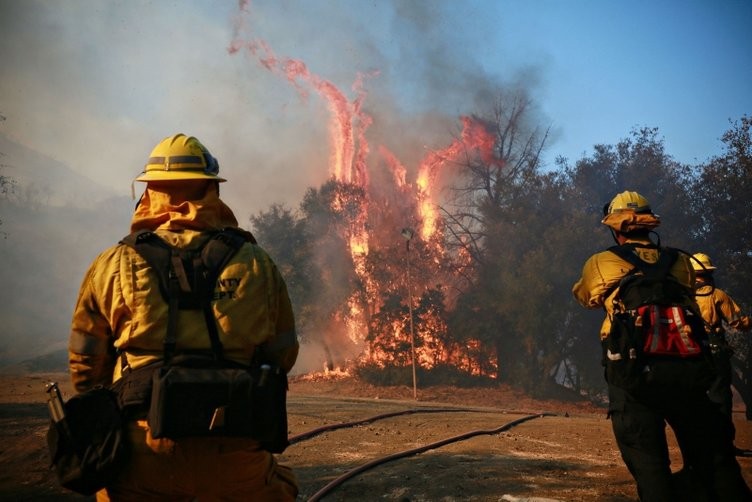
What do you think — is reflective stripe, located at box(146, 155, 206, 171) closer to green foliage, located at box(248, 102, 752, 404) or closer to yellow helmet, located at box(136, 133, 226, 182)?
yellow helmet, located at box(136, 133, 226, 182)

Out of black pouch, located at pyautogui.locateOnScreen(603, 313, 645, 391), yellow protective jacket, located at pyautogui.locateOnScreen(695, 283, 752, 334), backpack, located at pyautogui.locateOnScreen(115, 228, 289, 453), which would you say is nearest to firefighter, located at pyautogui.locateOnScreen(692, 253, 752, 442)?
yellow protective jacket, located at pyautogui.locateOnScreen(695, 283, 752, 334)

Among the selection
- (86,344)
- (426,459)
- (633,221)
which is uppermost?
(633,221)

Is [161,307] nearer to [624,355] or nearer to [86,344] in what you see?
[86,344]

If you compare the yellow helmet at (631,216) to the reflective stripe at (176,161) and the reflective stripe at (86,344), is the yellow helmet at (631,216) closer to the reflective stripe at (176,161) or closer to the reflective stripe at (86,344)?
the reflective stripe at (176,161)

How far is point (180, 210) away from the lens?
2.82 metres

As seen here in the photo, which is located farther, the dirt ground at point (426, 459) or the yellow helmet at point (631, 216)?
the dirt ground at point (426, 459)

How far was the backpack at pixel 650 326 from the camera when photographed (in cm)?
372

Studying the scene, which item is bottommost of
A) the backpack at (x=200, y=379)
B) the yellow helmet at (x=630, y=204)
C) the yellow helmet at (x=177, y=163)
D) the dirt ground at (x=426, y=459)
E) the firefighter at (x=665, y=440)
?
the dirt ground at (x=426, y=459)

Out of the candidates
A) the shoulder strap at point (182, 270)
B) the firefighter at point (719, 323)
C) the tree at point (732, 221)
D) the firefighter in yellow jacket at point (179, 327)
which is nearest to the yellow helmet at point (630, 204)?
the firefighter in yellow jacket at point (179, 327)

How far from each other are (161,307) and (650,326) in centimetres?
289

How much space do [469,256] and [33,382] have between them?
21.2m

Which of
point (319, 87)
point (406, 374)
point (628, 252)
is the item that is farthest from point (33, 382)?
point (319, 87)

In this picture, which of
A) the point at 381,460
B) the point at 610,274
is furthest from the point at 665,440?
the point at 381,460

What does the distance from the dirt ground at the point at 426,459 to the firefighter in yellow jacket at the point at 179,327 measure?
3.28 m
